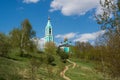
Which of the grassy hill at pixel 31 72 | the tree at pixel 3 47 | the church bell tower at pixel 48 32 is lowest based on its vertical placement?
the grassy hill at pixel 31 72

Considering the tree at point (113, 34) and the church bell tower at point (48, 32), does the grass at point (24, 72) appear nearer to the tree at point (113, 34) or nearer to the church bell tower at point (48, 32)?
the tree at point (113, 34)

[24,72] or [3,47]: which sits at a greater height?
[3,47]

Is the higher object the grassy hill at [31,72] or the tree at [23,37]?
the tree at [23,37]

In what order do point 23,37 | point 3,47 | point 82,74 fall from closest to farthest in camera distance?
1. point 82,74
2. point 3,47
3. point 23,37

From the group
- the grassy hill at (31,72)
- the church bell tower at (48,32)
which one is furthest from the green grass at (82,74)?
the church bell tower at (48,32)

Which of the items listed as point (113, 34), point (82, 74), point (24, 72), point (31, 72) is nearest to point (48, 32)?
point (82, 74)

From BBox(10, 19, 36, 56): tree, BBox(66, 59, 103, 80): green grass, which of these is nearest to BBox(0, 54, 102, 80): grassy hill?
BBox(66, 59, 103, 80): green grass

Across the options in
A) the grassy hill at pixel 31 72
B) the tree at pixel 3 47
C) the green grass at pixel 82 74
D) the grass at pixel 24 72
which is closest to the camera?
the grass at pixel 24 72

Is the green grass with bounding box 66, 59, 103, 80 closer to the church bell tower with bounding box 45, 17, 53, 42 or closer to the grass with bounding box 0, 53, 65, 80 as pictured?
the grass with bounding box 0, 53, 65, 80

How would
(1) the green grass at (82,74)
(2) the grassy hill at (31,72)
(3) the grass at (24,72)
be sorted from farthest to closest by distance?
1. (1) the green grass at (82,74)
2. (2) the grassy hill at (31,72)
3. (3) the grass at (24,72)

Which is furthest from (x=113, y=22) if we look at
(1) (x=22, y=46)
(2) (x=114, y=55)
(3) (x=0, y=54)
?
(1) (x=22, y=46)

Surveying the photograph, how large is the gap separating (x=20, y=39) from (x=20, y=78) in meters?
46.9

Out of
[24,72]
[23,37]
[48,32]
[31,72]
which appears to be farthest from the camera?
[48,32]

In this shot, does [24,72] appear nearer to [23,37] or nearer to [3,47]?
[3,47]
